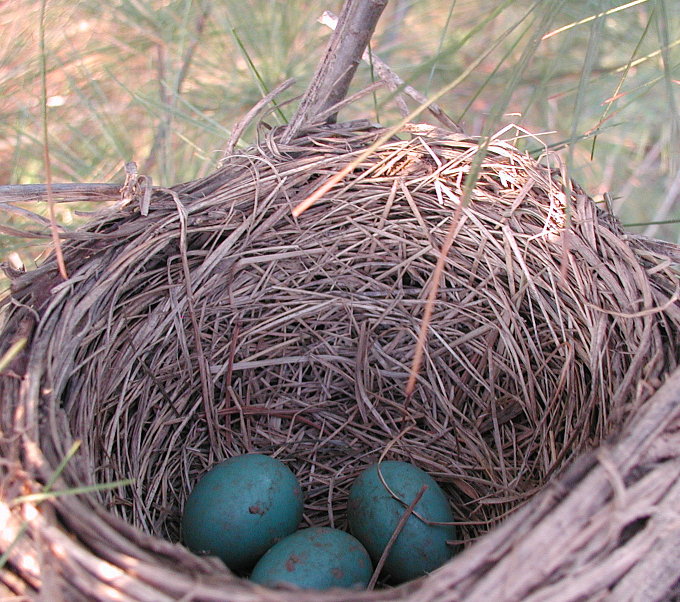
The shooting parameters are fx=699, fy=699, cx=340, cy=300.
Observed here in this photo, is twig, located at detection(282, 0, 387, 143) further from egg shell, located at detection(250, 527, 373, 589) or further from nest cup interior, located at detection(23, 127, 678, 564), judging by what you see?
egg shell, located at detection(250, 527, 373, 589)

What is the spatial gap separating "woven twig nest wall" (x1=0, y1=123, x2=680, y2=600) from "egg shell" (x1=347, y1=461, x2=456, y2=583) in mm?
63

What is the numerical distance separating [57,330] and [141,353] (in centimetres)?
20

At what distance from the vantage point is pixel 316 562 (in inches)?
38.6

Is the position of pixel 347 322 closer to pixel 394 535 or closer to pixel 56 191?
pixel 394 535

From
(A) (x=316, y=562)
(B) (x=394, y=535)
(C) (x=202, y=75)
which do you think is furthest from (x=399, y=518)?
(C) (x=202, y=75)

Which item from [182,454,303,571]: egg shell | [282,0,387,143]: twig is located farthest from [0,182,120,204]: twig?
[182,454,303,571]: egg shell

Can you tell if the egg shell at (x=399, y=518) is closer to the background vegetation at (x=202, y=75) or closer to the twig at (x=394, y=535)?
the twig at (x=394, y=535)

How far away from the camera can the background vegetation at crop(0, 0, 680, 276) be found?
172 centimetres

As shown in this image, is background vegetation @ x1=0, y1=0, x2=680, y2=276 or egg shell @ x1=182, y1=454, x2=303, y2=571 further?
background vegetation @ x1=0, y1=0, x2=680, y2=276

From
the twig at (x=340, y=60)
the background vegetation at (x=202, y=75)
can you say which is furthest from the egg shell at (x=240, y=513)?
the background vegetation at (x=202, y=75)

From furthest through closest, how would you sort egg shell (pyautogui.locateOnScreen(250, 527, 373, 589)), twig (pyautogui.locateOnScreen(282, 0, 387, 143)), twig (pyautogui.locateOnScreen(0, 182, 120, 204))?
twig (pyautogui.locateOnScreen(282, 0, 387, 143)), twig (pyautogui.locateOnScreen(0, 182, 120, 204)), egg shell (pyautogui.locateOnScreen(250, 527, 373, 589))

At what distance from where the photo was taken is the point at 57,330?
102cm

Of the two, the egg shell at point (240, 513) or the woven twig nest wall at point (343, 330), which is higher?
the woven twig nest wall at point (343, 330)

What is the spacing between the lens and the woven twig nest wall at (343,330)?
1.05m
